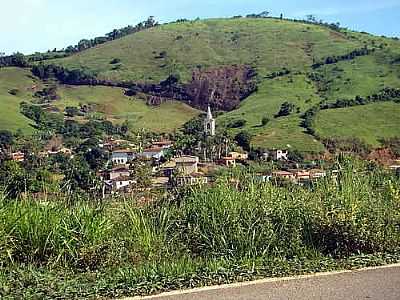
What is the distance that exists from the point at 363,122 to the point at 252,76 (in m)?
44.3

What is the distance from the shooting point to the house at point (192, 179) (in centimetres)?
692

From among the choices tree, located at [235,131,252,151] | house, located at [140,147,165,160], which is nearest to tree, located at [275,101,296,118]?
tree, located at [235,131,252,151]

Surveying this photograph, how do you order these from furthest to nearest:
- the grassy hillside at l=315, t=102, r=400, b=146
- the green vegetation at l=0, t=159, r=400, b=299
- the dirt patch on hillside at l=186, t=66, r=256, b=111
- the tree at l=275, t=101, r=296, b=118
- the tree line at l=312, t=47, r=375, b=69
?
the tree line at l=312, t=47, r=375, b=69 → the dirt patch on hillside at l=186, t=66, r=256, b=111 → the tree at l=275, t=101, r=296, b=118 → the grassy hillside at l=315, t=102, r=400, b=146 → the green vegetation at l=0, t=159, r=400, b=299

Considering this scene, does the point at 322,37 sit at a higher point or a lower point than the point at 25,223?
higher

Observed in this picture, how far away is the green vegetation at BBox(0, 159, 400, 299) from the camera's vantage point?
203 inches

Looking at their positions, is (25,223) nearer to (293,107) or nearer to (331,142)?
(331,142)

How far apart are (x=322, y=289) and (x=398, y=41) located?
128302 mm

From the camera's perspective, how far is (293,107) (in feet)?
275

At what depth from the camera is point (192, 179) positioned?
7199 mm

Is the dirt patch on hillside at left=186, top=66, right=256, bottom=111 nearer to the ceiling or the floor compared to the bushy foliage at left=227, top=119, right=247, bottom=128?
nearer to the ceiling

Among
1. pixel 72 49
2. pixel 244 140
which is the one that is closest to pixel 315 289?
pixel 244 140

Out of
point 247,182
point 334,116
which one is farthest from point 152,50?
point 247,182

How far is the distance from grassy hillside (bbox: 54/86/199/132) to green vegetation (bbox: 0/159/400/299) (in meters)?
76.9

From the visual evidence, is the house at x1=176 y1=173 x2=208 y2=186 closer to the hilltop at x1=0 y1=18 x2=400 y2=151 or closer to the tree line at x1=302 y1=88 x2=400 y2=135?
the hilltop at x1=0 y1=18 x2=400 y2=151
